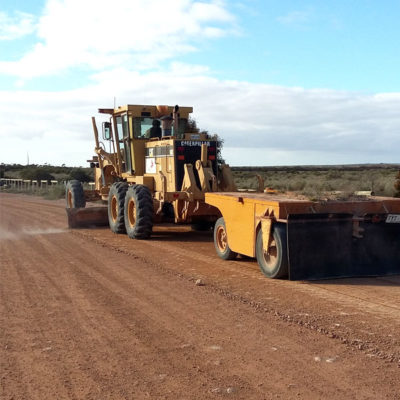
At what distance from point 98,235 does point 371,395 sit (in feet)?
35.2

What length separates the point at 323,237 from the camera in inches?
325

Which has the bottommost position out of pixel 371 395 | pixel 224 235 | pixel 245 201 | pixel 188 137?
pixel 371 395

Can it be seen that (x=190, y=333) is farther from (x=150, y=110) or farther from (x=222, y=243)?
(x=150, y=110)

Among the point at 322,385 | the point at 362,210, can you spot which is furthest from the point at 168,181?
the point at 322,385

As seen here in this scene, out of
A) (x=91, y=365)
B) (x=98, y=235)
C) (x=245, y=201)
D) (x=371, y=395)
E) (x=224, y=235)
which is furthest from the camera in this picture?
(x=98, y=235)

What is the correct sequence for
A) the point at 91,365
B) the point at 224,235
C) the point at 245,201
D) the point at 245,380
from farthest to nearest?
the point at 224,235, the point at 245,201, the point at 91,365, the point at 245,380

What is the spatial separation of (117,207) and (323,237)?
7.22 metres

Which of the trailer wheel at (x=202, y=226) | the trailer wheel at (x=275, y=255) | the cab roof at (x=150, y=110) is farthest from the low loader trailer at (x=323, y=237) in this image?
the cab roof at (x=150, y=110)

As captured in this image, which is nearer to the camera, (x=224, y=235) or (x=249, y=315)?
(x=249, y=315)

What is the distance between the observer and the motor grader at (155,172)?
12.6 meters

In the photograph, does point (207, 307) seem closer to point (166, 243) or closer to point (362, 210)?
point (362, 210)

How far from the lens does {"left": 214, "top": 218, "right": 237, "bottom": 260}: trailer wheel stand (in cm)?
1014

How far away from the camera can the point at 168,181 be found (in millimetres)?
13297

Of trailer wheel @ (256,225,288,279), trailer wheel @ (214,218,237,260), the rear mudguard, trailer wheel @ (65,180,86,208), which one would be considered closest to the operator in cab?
trailer wheel @ (65,180,86,208)
